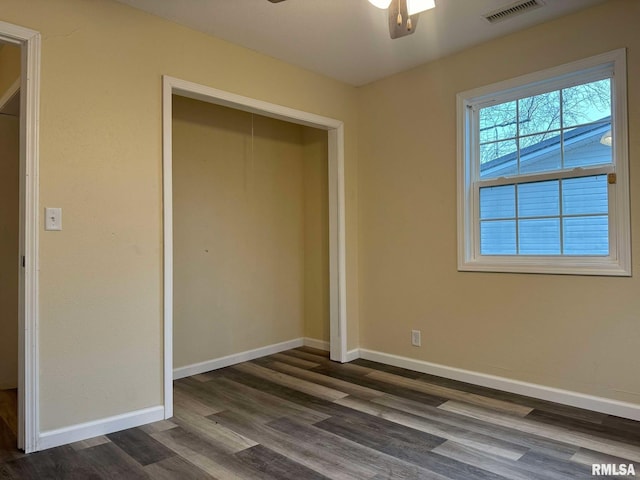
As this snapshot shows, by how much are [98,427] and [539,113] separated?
349 centimetres

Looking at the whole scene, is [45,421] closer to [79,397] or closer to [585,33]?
[79,397]

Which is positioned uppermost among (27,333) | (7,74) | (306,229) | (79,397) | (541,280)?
(7,74)

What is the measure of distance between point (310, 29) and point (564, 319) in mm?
2595

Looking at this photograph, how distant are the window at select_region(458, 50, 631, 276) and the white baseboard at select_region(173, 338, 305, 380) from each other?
200 centimetres

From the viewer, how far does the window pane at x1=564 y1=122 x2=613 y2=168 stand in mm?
2832

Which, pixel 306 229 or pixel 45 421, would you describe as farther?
pixel 306 229

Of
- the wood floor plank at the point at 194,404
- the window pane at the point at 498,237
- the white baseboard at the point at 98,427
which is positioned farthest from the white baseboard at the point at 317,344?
the white baseboard at the point at 98,427

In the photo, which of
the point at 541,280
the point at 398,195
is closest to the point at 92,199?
the point at 398,195

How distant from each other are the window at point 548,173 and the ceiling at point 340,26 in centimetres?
41

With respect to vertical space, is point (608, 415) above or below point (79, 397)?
below

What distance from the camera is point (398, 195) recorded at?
3.83 m

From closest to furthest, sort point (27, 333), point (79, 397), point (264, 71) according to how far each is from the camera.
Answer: point (27, 333) < point (79, 397) < point (264, 71)

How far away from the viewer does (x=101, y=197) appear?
8.42 feet

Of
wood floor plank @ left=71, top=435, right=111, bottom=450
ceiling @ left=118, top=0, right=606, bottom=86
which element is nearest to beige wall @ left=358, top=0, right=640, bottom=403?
ceiling @ left=118, top=0, right=606, bottom=86
